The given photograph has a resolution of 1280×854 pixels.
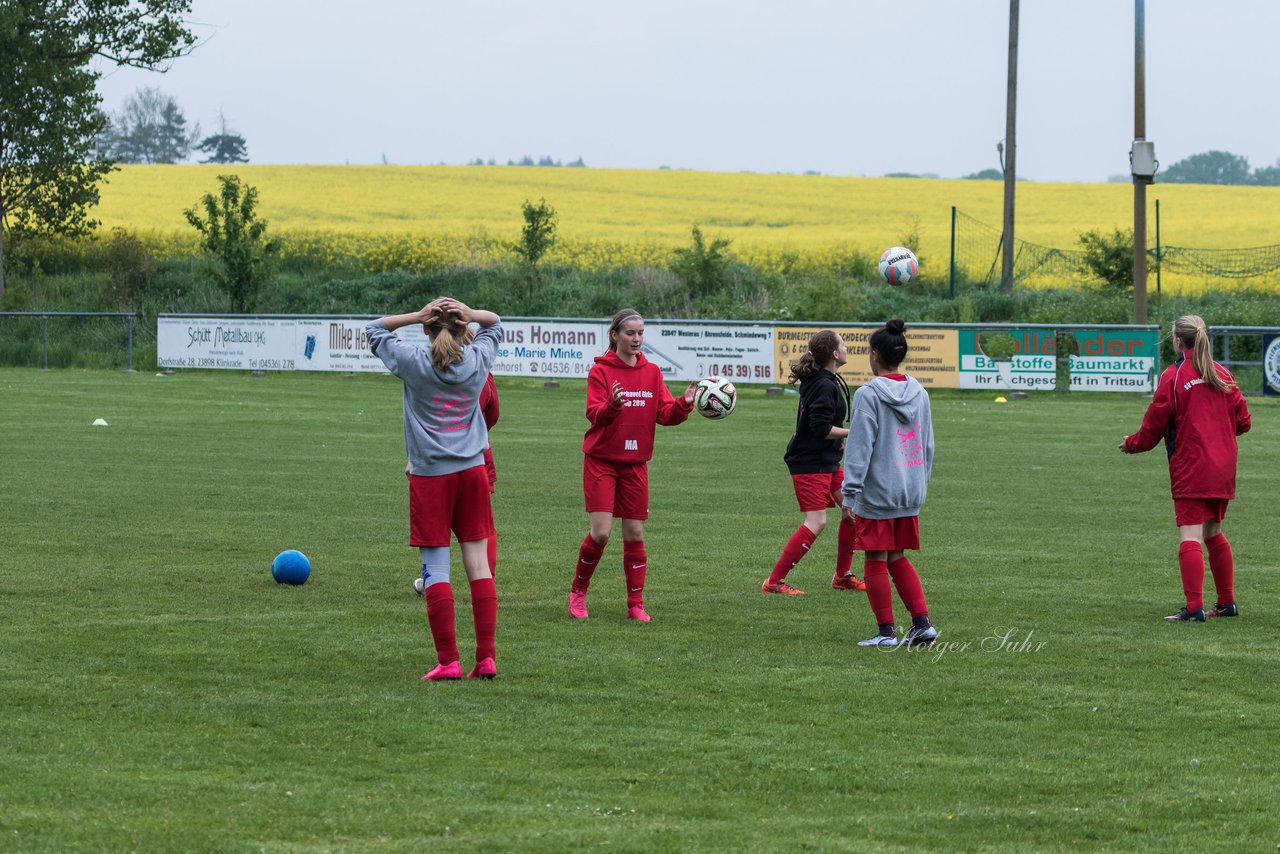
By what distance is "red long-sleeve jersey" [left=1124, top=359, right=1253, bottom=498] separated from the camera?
32.8 feet

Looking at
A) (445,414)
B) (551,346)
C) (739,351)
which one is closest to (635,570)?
(445,414)

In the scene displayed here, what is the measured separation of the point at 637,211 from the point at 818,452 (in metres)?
55.6

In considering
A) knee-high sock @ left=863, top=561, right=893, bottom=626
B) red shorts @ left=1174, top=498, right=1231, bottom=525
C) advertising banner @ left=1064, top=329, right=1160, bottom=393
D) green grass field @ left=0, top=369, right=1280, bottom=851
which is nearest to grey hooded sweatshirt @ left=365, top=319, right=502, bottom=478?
green grass field @ left=0, top=369, right=1280, bottom=851

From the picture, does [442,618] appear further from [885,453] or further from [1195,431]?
[1195,431]

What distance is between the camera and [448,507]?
8.05 m

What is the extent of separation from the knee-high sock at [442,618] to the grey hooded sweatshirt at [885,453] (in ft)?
7.32

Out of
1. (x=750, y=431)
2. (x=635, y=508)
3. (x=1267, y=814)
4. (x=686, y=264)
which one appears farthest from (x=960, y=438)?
(x=686, y=264)

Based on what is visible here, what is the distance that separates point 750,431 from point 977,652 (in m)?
16.3

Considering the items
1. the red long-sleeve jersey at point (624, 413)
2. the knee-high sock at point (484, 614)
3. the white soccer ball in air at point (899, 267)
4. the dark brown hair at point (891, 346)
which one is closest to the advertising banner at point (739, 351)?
the white soccer ball in air at point (899, 267)

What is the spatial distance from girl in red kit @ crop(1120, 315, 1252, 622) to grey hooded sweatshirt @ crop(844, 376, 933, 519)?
1773mm

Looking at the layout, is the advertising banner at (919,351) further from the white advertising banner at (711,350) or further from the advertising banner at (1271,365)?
the advertising banner at (1271,365)

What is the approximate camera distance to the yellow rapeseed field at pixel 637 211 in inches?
2169

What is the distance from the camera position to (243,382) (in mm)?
35312

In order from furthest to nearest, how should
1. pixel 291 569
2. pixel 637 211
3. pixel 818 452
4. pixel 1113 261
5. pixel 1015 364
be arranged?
1. pixel 637 211
2. pixel 1113 261
3. pixel 1015 364
4. pixel 818 452
5. pixel 291 569
